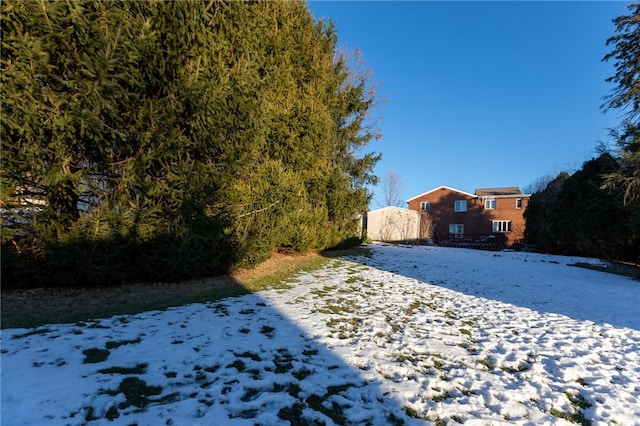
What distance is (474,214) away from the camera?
33031 mm

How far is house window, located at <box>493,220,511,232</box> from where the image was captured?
31498mm

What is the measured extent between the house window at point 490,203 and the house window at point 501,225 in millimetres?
1518

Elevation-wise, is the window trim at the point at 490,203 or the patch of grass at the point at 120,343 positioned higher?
the window trim at the point at 490,203

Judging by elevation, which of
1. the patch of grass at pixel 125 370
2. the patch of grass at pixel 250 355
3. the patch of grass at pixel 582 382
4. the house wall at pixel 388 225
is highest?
the house wall at pixel 388 225

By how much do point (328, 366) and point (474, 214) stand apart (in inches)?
1342

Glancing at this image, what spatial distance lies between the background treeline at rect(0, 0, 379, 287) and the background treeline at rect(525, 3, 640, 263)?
39.3 feet

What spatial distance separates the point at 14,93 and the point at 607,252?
73.7ft

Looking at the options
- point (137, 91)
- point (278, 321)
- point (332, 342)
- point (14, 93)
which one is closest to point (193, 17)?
point (137, 91)

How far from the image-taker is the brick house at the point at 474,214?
30714 millimetres

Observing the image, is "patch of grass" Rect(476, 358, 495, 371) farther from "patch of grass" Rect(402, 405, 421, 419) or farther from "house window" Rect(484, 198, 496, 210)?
"house window" Rect(484, 198, 496, 210)

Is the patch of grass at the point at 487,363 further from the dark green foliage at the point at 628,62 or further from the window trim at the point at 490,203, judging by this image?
the window trim at the point at 490,203

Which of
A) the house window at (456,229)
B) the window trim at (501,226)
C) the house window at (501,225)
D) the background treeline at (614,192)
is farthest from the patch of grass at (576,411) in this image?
the house window at (501,225)

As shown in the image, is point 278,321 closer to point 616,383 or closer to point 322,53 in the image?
point 616,383

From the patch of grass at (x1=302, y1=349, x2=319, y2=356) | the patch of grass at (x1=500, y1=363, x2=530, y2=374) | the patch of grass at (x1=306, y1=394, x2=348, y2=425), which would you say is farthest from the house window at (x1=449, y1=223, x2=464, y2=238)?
the patch of grass at (x1=306, y1=394, x2=348, y2=425)
